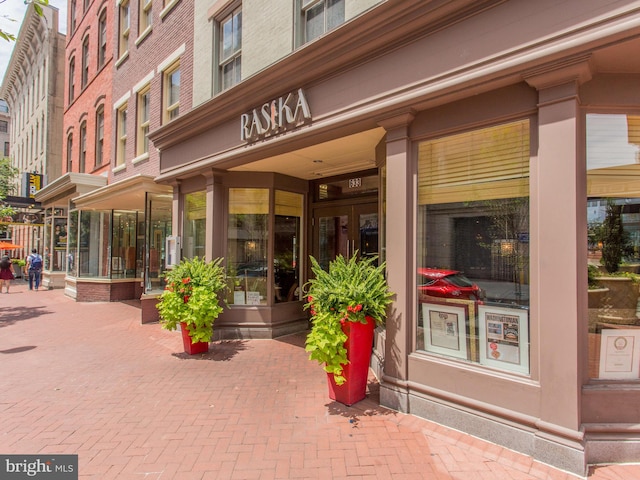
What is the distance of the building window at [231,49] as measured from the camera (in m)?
7.23

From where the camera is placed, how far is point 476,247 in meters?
3.79

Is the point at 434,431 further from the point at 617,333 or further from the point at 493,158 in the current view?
the point at 493,158

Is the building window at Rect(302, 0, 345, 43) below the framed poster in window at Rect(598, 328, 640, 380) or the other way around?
the other way around

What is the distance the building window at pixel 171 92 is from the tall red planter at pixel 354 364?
7.69 metres

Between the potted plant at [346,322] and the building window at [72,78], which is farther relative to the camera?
the building window at [72,78]

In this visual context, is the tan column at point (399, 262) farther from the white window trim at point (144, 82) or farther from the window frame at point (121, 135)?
the window frame at point (121, 135)

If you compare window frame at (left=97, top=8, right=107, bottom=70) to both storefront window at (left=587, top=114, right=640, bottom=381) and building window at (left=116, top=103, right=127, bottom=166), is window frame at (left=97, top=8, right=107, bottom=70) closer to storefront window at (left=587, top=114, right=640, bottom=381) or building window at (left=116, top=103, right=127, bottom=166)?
building window at (left=116, top=103, right=127, bottom=166)

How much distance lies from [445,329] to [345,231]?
11.8 feet

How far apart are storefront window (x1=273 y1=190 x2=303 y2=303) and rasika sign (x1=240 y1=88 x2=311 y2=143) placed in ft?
5.53

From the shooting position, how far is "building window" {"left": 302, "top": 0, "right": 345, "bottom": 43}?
5.43 metres

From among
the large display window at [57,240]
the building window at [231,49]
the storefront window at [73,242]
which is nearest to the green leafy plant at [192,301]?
the building window at [231,49]

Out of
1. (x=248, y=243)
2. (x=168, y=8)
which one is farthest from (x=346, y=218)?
(x=168, y=8)

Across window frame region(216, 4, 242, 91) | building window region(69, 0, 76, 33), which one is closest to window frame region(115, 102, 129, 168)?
window frame region(216, 4, 242, 91)

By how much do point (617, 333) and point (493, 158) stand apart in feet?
6.56
